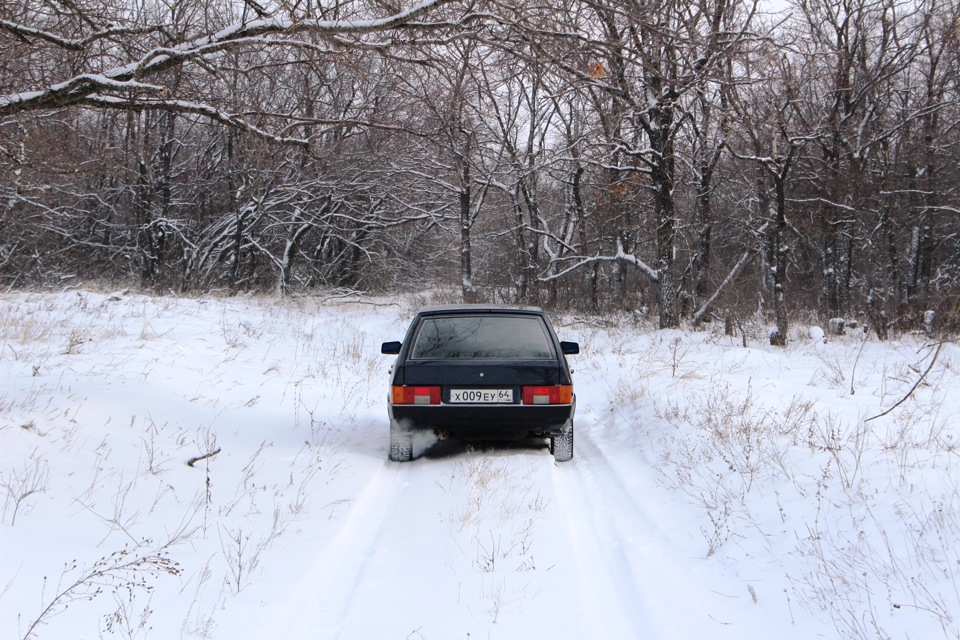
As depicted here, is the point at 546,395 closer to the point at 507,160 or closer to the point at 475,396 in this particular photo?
the point at 475,396

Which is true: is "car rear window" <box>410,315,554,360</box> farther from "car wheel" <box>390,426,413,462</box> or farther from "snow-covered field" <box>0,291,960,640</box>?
"snow-covered field" <box>0,291,960,640</box>

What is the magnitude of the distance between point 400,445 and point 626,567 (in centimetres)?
298

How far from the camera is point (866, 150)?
23.0 meters

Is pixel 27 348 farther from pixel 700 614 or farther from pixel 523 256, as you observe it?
pixel 523 256

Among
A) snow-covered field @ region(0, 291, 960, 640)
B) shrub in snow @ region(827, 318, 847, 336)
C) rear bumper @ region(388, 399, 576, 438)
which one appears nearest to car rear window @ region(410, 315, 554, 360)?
rear bumper @ region(388, 399, 576, 438)

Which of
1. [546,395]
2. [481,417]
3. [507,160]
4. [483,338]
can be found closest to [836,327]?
[507,160]

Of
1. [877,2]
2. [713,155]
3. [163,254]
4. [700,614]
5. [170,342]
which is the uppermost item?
[877,2]

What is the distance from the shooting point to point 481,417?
6332 mm

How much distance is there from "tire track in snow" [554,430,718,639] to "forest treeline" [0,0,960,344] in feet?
12.0

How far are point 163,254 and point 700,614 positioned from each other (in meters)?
29.4

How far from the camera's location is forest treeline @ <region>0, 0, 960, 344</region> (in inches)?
241

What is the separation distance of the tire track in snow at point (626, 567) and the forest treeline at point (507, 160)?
3670 millimetres

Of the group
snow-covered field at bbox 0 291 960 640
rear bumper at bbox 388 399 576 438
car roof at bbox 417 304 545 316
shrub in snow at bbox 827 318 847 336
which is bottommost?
snow-covered field at bbox 0 291 960 640


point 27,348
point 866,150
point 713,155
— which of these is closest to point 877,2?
point 866,150
